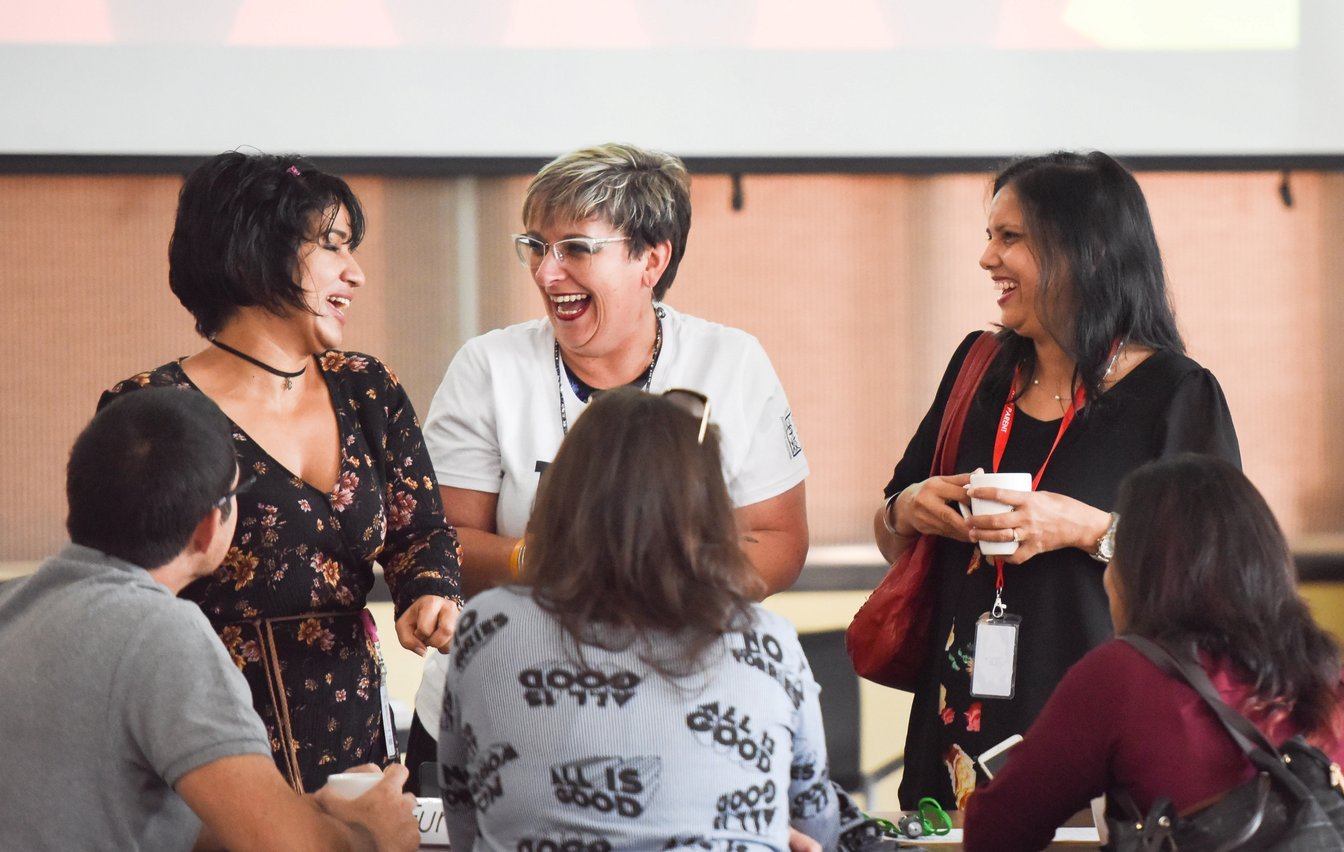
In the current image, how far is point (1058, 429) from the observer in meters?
2.24

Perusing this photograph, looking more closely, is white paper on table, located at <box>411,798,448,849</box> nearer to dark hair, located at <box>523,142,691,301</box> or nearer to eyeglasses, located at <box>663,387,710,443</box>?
eyeglasses, located at <box>663,387,710,443</box>

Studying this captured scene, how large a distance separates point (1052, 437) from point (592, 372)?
815 mm

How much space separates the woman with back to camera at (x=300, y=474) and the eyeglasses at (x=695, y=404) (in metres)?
0.68

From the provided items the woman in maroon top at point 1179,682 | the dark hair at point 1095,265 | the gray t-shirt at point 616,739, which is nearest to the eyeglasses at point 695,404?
the gray t-shirt at point 616,739

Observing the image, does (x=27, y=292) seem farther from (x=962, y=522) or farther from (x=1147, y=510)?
(x=1147, y=510)

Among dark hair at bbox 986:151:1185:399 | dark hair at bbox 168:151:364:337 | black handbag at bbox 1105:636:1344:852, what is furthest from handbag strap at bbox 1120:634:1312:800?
dark hair at bbox 168:151:364:337

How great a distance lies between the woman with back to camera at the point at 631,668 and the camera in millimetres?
1430

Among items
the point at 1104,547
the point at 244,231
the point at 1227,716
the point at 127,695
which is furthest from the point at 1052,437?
the point at 127,695

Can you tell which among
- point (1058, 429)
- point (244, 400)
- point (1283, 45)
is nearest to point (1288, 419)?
point (1283, 45)

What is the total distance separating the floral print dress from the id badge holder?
832 mm

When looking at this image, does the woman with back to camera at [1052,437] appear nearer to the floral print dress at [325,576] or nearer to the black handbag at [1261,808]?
the black handbag at [1261,808]

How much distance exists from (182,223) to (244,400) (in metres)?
0.28

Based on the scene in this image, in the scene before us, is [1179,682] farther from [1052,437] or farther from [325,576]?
[325,576]

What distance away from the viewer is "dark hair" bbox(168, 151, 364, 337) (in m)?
2.06
